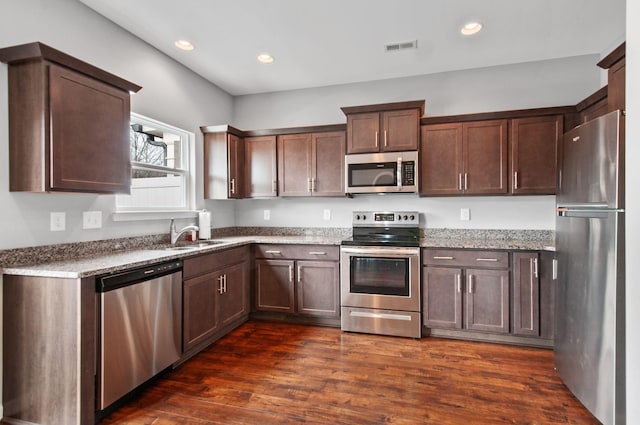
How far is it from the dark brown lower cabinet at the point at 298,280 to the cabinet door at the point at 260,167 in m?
0.73

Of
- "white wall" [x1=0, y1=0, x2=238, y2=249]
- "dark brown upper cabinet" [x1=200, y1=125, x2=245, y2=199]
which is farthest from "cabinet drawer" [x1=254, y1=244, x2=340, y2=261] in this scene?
"white wall" [x1=0, y1=0, x2=238, y2=249]

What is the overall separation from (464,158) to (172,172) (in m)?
3.00

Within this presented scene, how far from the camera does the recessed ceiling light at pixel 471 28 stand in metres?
2.69

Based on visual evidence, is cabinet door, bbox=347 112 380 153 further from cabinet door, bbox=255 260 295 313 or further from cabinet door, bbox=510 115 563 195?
cabinet door, bbox=255 260 295 313

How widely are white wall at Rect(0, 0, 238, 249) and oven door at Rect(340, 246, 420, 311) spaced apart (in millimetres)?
1887

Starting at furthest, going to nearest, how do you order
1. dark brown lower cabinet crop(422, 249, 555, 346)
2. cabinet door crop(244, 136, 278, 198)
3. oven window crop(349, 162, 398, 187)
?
cabinet door crop(244, 136, 278, 198) < oven window crop(349, 162, 398, 187) < dark brown lower cabinet crop(422, 249, 555, 346)

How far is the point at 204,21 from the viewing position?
2629 millimetres

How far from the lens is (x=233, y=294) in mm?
3250

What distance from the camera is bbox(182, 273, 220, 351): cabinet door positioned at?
2.57 metres

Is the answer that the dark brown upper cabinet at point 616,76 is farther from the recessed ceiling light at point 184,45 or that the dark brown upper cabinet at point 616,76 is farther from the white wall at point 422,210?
the recessed ceiling light at point 184,45

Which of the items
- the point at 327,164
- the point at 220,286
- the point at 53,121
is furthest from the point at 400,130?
the point at 53,121

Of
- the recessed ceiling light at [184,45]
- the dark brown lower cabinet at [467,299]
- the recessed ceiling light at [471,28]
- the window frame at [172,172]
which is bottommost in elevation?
the dark brown lower cabinet at [467,299]

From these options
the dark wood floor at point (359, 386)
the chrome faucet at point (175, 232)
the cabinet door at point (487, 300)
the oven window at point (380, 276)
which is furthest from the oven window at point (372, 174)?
the chrome faucet at point (175, 232)

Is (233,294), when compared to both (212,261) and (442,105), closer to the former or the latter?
(212,261)
